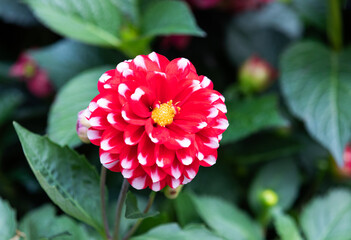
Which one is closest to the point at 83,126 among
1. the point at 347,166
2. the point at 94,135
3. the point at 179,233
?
the point at 94,135

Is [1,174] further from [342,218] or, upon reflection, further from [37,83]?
[342,218]

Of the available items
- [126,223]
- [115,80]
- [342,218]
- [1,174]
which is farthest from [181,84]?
[1,174]

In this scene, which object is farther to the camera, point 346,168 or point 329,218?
point 346,168

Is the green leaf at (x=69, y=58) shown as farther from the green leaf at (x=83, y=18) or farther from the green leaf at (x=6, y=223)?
the green leaf at (x=6, y=223)

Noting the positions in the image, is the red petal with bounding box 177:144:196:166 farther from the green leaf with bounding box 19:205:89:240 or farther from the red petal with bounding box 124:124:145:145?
the green leaf with bounding box 19:205:89:240

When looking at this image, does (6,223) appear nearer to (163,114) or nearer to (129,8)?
(163,114)

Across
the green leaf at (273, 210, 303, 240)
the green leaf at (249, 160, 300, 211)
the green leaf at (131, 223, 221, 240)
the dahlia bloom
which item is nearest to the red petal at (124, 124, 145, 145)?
the dahlia bloom

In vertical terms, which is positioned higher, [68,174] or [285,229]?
[68,174]
